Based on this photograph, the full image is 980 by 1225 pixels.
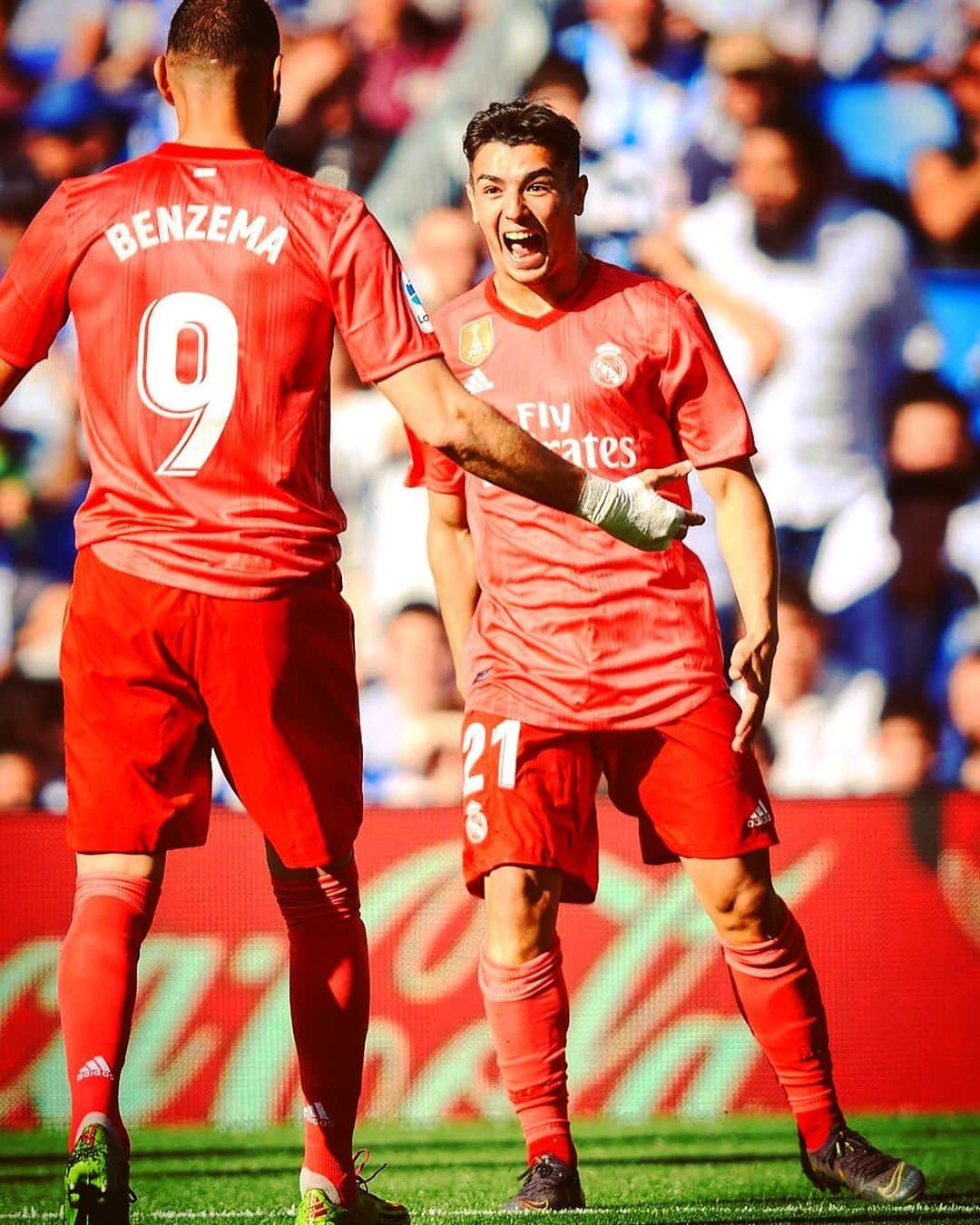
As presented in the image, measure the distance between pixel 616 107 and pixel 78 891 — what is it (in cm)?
490

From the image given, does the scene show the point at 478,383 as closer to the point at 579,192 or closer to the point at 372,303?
the point at 579,192

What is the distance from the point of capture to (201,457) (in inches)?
Result: 118

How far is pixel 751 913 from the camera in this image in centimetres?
378

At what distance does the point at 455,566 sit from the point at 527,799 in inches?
25.6

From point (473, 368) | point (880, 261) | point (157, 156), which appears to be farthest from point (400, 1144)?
point (880, 261)

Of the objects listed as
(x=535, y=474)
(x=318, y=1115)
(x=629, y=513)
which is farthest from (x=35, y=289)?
(x=318, y=1115)

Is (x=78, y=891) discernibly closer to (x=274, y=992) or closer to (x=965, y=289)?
(x=274, y=992)

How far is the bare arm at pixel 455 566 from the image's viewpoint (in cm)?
413

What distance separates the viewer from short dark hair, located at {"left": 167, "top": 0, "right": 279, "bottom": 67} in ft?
9.98

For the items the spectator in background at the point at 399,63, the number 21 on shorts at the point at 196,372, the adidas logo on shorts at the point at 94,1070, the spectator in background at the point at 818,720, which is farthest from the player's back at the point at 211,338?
the spectator in background at the point at 399,63

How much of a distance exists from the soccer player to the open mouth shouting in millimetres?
900

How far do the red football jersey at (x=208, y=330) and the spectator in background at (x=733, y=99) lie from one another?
4.35m

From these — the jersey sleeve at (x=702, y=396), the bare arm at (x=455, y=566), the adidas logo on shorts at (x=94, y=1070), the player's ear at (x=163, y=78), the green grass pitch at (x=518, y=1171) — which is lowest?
the green grass pitch at (x=518, y=1171)

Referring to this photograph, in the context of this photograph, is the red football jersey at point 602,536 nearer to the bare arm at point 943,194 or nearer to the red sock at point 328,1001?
the red sock at point 328,1001
